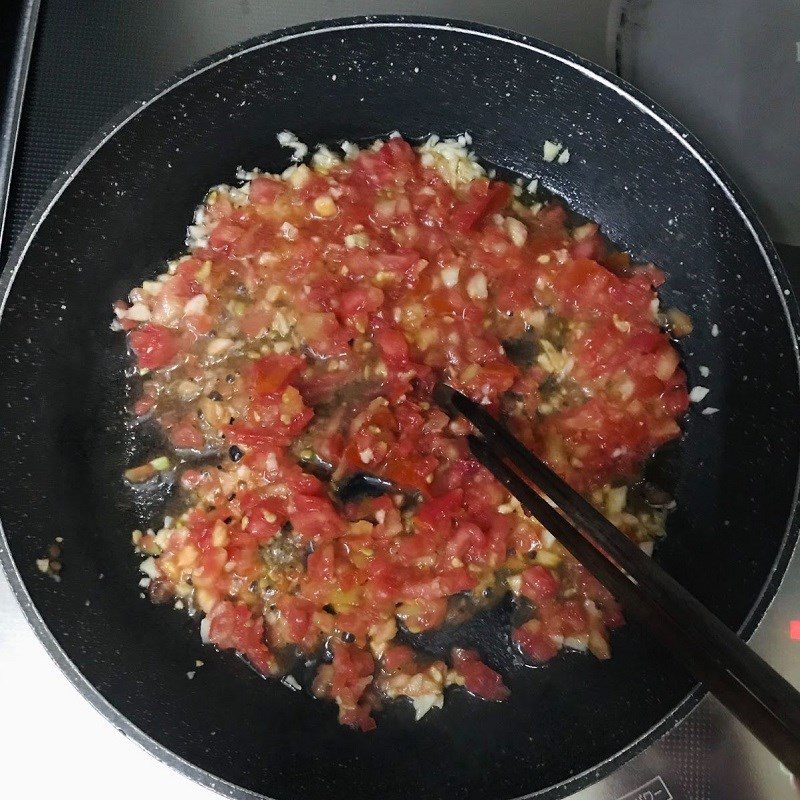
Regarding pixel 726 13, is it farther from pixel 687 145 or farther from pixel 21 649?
pixel 21 649

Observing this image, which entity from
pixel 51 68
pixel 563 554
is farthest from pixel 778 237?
pixel 51 68

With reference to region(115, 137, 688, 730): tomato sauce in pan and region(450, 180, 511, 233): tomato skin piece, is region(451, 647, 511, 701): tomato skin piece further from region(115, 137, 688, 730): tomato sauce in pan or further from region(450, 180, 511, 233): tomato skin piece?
region(450, 180, 511, 233): tomato skin piece

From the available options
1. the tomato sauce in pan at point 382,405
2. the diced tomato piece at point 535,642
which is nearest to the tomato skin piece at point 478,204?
the tomato sauce in pan at point 382,405

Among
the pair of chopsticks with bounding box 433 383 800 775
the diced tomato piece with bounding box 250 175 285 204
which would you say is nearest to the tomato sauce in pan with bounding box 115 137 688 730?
the diced tomato piece with bounding box 250 175 285 204

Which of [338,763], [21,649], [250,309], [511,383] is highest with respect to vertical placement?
[250,309]

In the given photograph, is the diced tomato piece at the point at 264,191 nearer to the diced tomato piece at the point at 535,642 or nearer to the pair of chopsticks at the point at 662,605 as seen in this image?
the pair of chopsticks at the point at 662,605
